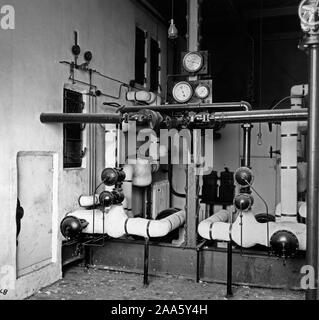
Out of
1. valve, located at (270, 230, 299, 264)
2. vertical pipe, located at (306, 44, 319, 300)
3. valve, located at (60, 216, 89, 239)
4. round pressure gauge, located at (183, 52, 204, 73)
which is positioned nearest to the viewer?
vertical pipe, located at (306, 44, 319, 300)

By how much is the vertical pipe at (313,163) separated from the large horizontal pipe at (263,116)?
1.63 meters

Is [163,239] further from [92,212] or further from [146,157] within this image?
[92,212]

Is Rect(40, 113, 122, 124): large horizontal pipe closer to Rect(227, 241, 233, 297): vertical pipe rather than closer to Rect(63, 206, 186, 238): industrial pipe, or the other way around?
Rect(63, 206, 186, 238): industrial pipe

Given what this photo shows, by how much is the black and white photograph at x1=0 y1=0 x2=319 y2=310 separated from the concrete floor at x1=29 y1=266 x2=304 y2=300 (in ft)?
0.07

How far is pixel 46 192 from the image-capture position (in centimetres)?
421

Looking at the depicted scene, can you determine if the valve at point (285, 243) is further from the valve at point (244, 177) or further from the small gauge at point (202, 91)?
the small gauge at point (202, 91)

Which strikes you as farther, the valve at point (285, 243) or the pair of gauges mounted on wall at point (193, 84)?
the pair of gauges mounted on wall at point (193, 84)

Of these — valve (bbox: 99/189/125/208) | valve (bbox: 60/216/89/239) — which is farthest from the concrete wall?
valve (bbox: 99/189/125/208)

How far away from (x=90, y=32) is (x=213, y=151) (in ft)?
9.53

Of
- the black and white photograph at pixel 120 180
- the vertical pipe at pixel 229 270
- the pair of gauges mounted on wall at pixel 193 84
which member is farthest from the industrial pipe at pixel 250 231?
the pair of gauges mounted on wall at pixel 193 84

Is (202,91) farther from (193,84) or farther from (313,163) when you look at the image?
(313,163)

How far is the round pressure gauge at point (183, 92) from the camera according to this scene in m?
4.71

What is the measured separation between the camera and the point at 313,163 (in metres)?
1.81

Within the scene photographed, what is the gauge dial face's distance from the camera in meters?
4.65
